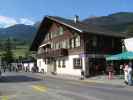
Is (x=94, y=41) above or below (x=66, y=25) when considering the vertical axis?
below

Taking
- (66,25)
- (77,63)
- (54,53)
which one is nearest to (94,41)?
(77,63)

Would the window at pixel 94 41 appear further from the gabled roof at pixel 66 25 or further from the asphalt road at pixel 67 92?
the asphalt road at pixel 67 92

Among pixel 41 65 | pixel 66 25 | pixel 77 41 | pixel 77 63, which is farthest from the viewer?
pixel 41 65

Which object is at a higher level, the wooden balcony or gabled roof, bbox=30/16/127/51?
gabled roof, bbox=30/16/127/51

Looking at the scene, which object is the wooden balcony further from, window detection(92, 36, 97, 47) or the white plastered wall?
window detection(92, 36, 97, 47)

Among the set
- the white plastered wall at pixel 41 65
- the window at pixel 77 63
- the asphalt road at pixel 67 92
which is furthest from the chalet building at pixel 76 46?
the asphalt road at pixel 67 92

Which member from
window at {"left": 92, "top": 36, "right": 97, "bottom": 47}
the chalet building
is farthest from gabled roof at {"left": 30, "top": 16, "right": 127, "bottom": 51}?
window at {"left": 92, "top": 36, "right": 97, "bottom": 47}

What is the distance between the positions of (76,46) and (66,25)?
12.2 feet

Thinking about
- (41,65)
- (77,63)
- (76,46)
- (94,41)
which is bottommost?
(77,63)

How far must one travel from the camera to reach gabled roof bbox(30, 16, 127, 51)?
156ft

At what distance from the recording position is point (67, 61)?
50.8 m

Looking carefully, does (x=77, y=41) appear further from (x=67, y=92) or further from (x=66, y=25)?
(x=67, y=92)

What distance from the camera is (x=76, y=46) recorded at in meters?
48.0

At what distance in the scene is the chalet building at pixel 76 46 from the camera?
45.8m
